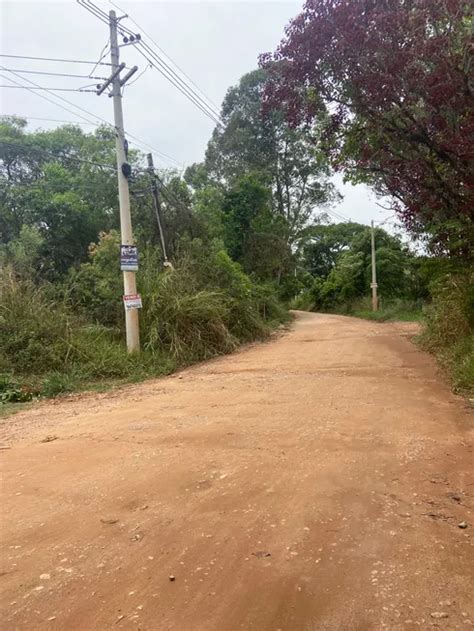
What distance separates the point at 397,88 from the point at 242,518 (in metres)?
6.23

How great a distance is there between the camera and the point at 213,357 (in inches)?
511

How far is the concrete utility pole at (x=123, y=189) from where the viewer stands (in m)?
11.7

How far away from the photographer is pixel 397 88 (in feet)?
23.2

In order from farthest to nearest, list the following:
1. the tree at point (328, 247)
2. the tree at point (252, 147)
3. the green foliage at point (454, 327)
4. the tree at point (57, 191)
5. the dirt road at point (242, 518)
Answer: the tree at point (328, 247), the tree at point (252, 147), the tree at point (57, 191), the green foliage at point (454, 327), the dirt road at point (242, 518)

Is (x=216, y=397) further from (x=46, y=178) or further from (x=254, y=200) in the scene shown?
(x=254, y=200)

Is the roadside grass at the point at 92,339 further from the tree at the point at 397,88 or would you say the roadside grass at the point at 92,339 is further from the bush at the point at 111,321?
the tree at the point at 397,88

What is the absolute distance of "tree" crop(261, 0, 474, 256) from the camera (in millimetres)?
6629

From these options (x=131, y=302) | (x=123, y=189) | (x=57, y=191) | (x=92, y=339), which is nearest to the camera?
(x=92, y=339)

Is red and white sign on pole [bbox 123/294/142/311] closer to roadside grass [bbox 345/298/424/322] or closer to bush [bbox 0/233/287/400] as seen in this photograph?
bush [bbox 0/233/287/400]

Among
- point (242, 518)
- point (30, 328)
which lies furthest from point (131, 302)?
point (242, 518)

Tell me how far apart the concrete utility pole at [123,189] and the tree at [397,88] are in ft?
15.8

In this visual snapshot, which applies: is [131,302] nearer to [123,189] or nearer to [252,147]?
[123,189]

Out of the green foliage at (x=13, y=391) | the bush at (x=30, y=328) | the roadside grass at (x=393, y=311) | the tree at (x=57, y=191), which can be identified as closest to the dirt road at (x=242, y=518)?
the green foliage at (x=13, y=391)

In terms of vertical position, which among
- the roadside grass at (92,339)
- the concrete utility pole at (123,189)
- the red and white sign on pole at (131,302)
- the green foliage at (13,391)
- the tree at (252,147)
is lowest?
the green foliage at (13,391)
